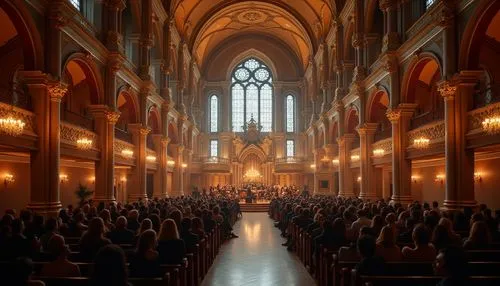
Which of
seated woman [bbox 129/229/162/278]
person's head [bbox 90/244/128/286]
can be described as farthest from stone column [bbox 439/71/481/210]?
person's head [bbox 90/244/128/286]

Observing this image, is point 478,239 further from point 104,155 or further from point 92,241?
point 104,155

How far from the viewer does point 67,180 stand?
26.9m

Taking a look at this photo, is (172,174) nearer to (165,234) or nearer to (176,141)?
(176,141)

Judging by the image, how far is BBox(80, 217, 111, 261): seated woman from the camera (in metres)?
9.25

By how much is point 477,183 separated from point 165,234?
18.9m

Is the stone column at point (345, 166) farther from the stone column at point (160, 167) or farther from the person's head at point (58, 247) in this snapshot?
the person's head at point (58, 247)

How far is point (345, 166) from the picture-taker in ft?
116

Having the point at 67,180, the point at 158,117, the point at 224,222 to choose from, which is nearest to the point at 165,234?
the point at 224,222

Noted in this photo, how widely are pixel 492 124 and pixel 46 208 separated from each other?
14768mm

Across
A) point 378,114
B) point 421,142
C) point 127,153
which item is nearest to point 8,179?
point 127,153

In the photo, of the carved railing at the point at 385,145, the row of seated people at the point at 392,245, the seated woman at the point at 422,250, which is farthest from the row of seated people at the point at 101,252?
the carved railing at the point at 385,145

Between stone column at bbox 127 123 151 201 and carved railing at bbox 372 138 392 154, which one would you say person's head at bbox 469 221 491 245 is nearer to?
carved railing at bbox 372 138 392 154

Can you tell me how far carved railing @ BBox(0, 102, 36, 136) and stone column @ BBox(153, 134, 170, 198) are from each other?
18.8 metres

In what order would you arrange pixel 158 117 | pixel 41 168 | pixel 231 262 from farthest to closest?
1. pixel 158 117
2. pixel 41 168
3. pixel 231 262
